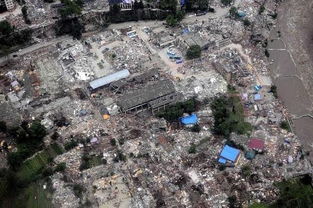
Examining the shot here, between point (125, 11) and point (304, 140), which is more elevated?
point (125, 11)

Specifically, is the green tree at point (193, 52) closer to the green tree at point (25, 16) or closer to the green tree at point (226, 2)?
the green tree at point (226, 2)

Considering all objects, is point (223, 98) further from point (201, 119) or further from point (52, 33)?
point (52, 33)

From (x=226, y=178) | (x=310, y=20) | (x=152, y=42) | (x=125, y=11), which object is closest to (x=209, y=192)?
(x=226, y=178)

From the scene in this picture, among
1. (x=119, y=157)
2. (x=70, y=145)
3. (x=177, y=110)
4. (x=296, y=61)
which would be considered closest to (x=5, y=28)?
(x=70, y=145)

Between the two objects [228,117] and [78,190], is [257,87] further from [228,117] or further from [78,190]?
[78,190]

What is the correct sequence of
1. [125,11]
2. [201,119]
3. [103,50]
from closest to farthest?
[201,119]
[103,50]
[125,11]

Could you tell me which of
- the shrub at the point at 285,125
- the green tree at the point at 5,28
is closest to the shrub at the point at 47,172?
the green tree at the point at 5,28

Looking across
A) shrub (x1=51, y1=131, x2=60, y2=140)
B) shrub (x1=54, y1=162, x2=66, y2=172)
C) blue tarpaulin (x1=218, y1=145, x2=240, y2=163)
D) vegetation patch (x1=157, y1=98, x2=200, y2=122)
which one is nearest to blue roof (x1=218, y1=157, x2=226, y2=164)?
blue tarpaulin (x1=218, y1=145, x2=240, y2=163)
